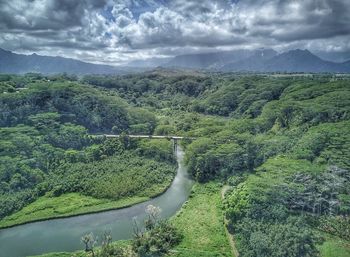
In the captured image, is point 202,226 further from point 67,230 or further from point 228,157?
point 228,157

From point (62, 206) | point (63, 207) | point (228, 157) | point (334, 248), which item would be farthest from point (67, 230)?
point (334, 248)

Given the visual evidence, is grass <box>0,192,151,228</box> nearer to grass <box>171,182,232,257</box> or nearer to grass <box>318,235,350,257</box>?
grass <box>171,182,232,257</box>

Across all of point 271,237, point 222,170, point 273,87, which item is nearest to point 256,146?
point 222,170

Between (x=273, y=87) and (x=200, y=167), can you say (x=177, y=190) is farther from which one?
(x=273, y=87)

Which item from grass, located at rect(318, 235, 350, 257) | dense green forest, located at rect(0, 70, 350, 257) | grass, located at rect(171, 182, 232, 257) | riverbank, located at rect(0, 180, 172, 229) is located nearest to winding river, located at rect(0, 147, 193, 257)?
riverbank, located at rect(0, 180, 172, 229)

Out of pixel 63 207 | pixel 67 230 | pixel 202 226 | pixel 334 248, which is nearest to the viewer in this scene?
pixel 334 248

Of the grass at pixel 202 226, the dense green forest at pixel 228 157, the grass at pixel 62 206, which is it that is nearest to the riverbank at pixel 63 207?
the grass at pixel 62 206
